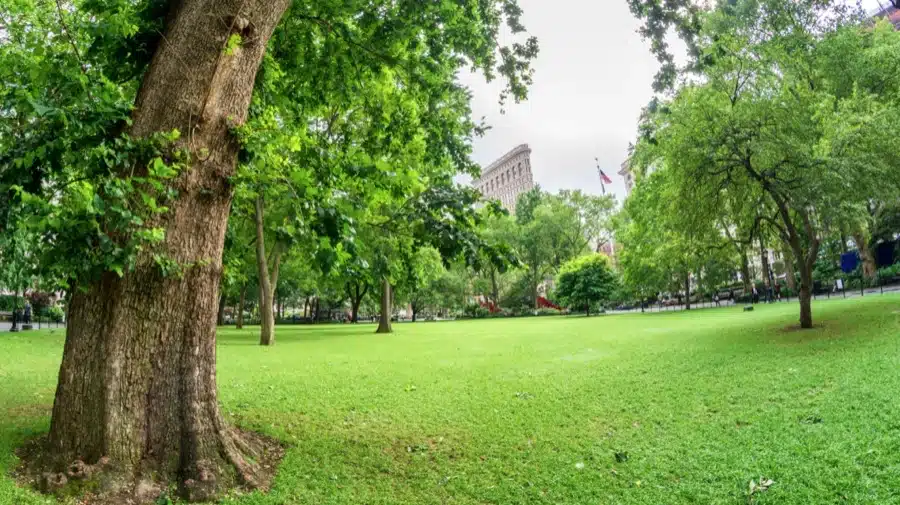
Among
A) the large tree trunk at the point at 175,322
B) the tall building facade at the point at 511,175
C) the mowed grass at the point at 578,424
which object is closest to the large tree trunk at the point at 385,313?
the mowed grass at the point at 578,424

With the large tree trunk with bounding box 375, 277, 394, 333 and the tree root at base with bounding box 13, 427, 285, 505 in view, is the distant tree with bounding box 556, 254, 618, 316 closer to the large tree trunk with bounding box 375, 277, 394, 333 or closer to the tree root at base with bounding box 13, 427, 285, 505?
the large tree trunk with bounding box 375, 277, 394, 333

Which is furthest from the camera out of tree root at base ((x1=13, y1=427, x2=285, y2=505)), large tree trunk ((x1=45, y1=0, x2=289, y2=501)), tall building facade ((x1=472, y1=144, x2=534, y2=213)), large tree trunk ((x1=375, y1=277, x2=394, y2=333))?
tall building facade ((x1=472, y1=144, x2=534, y2=213))

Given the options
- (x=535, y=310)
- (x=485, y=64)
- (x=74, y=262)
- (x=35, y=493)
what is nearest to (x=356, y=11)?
(x=485, y=64)

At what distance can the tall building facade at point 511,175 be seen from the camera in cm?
10762

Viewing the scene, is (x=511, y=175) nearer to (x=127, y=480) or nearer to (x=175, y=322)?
(x=175, y=322)

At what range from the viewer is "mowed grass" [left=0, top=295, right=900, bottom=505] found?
4168 millimetres

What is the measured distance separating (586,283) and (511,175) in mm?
75852

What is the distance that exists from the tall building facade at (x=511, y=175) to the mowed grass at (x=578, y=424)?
9380 centimetres

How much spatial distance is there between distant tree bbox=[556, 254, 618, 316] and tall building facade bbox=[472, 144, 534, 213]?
62.1 m

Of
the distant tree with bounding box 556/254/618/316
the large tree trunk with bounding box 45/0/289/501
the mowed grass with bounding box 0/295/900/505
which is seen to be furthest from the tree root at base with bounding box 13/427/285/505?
the distant tree with bounding box 556/254/618/316

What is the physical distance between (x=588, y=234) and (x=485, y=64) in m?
49.7

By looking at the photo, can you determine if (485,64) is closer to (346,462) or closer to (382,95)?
(382,95)

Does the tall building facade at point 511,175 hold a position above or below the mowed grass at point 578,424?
above

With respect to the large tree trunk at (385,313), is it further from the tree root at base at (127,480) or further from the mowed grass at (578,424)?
the tree root at base at (127,480)
